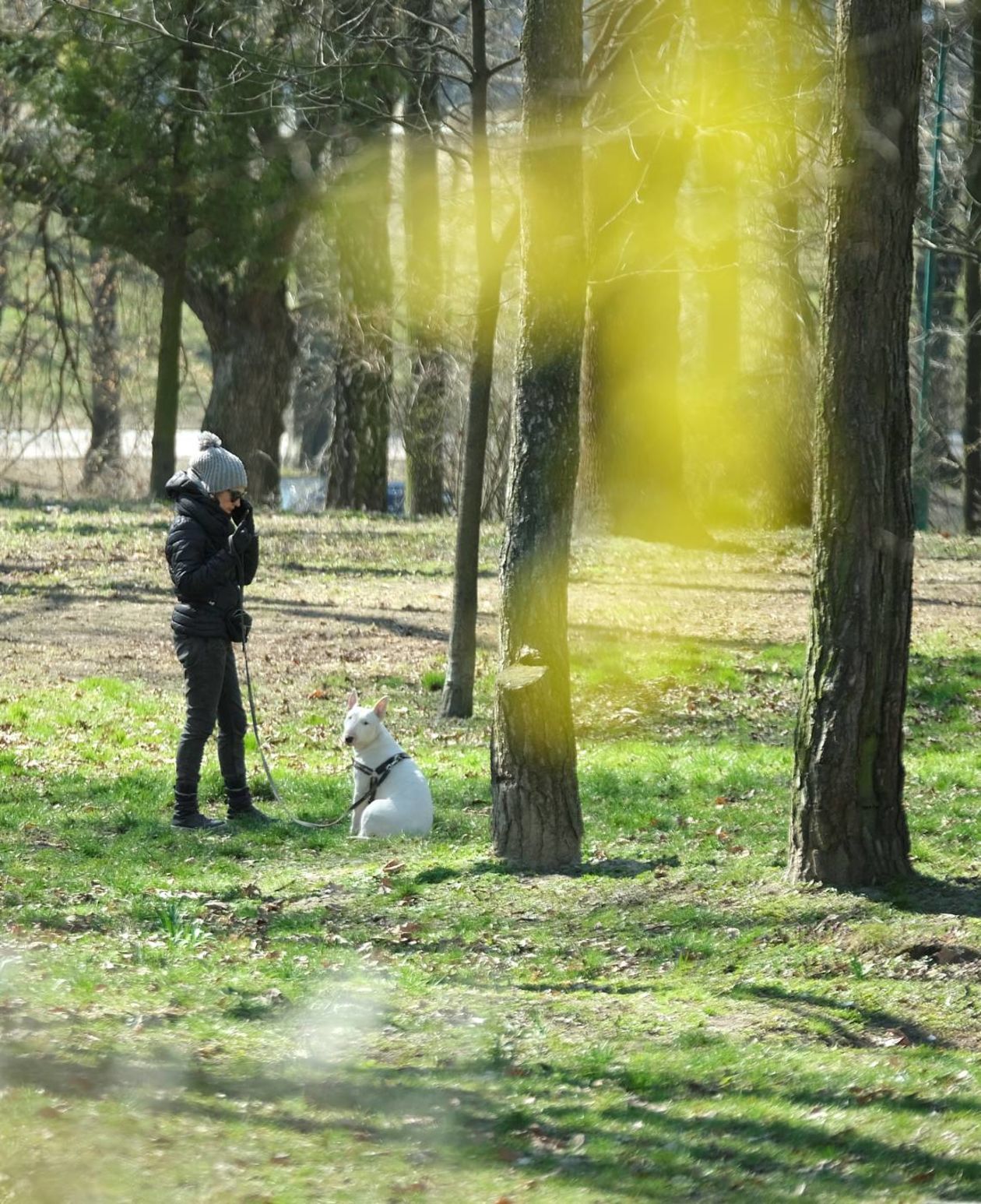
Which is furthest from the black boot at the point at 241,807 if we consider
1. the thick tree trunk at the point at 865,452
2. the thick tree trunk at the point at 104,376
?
the thick tree trunk at the point at 104,376

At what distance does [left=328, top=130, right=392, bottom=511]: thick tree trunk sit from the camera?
2516cm

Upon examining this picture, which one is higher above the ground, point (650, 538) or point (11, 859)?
point (650, 538)

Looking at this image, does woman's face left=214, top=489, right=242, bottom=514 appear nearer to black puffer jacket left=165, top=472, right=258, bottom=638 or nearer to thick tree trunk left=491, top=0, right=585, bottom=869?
black puffer jacket left=165, top=472, right=258, bottom=638

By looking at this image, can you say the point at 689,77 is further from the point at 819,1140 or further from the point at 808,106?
the point at 819,1140

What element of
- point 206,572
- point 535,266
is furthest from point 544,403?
point 206,572

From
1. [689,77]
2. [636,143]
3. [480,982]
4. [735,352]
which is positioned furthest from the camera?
[735,352]

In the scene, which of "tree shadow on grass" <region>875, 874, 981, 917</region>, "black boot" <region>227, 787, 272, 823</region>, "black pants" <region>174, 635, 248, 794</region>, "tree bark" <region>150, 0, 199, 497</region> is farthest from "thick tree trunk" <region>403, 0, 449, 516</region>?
"tree shadow on grass" <region>875, 874, 981, 917</region>

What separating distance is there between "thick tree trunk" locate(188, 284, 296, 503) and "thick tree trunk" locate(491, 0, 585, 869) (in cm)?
1918

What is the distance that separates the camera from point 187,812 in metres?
9.98

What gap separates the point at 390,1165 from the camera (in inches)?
194

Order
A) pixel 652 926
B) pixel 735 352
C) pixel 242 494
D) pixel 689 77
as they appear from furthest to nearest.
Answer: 1. pixel 735 352
2. pixel 689 77
3. pixel 242 494
4. pixel 652 926

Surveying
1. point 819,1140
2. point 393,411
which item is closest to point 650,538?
point 393,411

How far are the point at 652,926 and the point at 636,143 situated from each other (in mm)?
14300

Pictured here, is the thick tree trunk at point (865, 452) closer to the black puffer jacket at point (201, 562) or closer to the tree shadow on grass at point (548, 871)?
the tree shadow on grass at point (548, 871)
